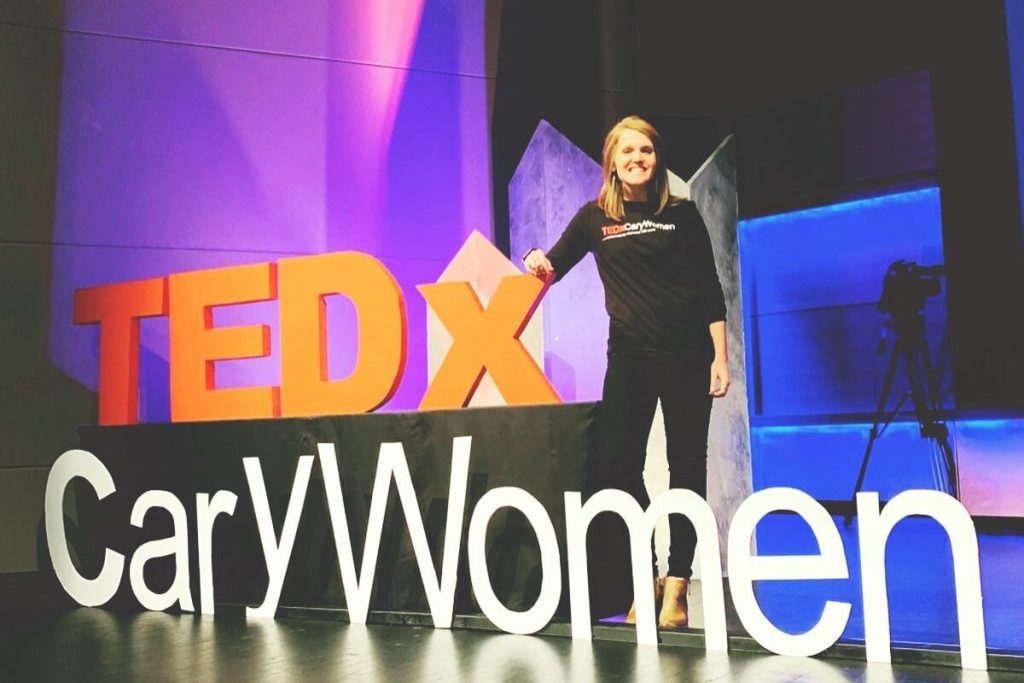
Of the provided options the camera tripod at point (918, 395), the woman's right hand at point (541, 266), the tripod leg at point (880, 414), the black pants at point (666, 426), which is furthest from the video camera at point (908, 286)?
the woman's right hand at point (541, 266)

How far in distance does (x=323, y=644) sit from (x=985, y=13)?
4.58 meters

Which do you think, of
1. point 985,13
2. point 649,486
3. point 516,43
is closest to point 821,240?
point 985,13

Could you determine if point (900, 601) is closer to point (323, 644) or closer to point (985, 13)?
point (323, 644)

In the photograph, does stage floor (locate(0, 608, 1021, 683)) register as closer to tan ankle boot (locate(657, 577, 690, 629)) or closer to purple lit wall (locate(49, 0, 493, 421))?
tan ankle boot (locate(657, 577, 690, 629))

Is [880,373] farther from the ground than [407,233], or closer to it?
closer to it

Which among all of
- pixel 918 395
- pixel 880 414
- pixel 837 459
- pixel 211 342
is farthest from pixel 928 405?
pixel 211 342

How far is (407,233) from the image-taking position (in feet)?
18.5

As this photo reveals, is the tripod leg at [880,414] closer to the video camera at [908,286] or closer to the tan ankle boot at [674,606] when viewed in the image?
the video camera at [908,286]

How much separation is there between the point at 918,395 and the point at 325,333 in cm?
352

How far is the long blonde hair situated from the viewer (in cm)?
307

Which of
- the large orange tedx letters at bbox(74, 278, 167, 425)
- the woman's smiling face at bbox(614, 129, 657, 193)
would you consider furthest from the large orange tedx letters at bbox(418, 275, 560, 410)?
the large orange tedx letters at bbox(74, 278, 167, 425)

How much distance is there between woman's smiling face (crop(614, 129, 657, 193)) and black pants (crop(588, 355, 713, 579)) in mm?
559

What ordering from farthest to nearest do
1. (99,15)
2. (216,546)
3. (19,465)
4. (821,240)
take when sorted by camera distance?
1. (821,240)
2. (99,15)
3. (19,465)
4. (216,546)

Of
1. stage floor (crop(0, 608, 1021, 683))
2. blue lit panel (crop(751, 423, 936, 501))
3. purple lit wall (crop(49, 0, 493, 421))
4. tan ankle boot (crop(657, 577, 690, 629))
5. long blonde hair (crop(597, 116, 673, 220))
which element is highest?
purple lit wall (crop(49, 0, 493, 421))
